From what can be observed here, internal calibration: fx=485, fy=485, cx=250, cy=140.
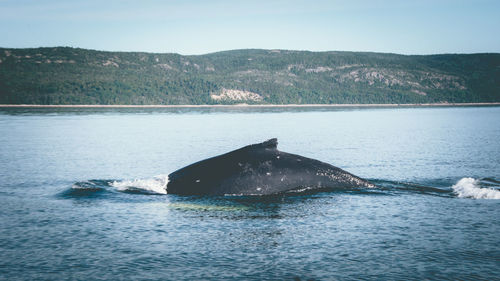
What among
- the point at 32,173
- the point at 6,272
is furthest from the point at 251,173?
the point at 32,173

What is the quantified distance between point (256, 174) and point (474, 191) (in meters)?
7.17

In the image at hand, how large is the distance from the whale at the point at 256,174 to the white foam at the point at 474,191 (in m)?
4.55

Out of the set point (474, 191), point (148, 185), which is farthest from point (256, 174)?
point (474, 191)

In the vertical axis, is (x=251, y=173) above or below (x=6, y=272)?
above

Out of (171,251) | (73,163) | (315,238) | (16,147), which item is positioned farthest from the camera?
(16,147)

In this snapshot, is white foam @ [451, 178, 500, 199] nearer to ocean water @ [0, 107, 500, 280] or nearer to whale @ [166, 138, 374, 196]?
ocean water @ [0, 107, 500, 280]

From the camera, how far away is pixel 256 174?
13.7 meters

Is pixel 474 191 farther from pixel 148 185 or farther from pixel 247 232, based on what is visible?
pixel 148 185

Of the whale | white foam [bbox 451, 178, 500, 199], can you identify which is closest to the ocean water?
white foam [bbox 451, 178, 500, 199]

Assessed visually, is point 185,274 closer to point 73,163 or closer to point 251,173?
point 251,173

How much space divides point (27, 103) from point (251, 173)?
200 meters

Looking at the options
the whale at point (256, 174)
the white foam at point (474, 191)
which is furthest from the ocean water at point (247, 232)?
the whale at point (256, 174)

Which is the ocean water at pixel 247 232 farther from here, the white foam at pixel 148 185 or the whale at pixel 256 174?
the whale at pixel 256 174

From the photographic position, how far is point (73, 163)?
2573cm
